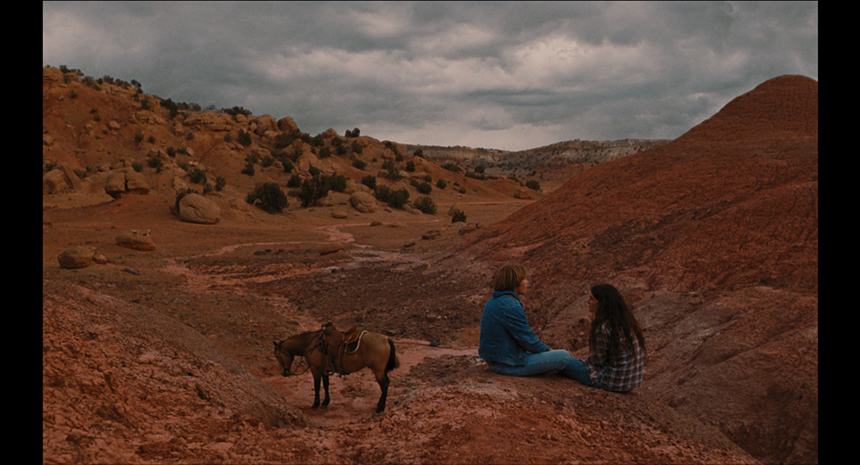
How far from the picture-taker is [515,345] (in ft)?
13.1

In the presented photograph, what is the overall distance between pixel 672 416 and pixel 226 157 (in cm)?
3918

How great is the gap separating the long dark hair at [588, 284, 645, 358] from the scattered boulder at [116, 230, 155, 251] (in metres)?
16.7

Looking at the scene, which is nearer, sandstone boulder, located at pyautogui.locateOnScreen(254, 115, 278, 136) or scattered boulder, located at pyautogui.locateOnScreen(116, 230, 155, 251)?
scattered boulder, located at pyautogui.locateOnScreen(116, 230, 155, 251)

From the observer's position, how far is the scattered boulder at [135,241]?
52.7ft

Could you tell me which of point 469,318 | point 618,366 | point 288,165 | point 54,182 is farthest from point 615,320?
point 288,165

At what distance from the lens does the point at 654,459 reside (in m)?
2.86

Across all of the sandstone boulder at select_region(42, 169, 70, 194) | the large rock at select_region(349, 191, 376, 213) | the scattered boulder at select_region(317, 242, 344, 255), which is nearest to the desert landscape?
the scattered boulder at select_region(317, 242, 344, 255)

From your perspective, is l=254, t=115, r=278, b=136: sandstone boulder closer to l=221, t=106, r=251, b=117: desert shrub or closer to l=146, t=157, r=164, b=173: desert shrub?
l=221, t=106, r=251, b=117: desert shrub

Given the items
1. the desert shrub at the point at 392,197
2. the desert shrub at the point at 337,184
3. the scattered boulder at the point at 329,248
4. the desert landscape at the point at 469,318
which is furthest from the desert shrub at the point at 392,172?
the scattered boulder at the point at 329,248

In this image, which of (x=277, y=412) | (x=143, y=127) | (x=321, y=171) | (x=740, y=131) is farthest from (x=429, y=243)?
(x=143, y=127)

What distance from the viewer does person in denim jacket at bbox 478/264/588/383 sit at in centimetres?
394

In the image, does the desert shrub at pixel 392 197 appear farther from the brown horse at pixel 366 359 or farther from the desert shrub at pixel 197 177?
the brown horse at pixel 366 359

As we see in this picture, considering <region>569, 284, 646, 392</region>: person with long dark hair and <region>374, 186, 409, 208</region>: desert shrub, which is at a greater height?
<region>374, 186, 409, 208</region>: desert shrub
